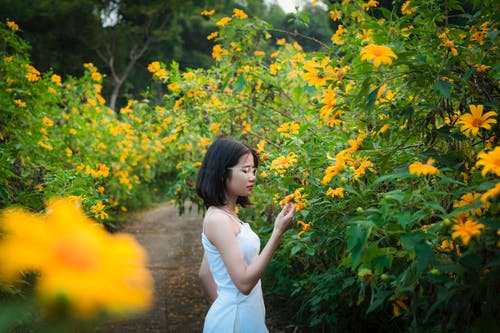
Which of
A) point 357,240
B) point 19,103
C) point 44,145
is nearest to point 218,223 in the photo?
point 357,240

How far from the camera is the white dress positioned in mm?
1538

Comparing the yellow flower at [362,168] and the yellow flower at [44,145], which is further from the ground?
the yellow flower at [362,168]

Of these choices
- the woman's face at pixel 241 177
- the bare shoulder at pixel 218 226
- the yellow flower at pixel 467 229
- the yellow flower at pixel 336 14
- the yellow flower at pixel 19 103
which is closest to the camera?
the yellow flower at pixel 467 229

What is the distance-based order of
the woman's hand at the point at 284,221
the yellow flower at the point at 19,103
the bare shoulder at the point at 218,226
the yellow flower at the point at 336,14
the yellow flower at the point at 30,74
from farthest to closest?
the yellow flower at the point at 30,74
the yellow flower at the point at 19,103
the yellow flower at the point at 336,14
the bare shoulder at the point at 218,226
the woman's hand at the point at 284,221

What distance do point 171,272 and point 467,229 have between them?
3.73 m

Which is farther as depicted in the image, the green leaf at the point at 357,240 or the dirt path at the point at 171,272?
the dirt path at the point at 171,272

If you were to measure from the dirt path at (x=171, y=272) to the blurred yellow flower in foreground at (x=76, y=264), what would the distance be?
275 centimetres

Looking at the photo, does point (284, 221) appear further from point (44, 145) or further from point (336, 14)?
point (44, 145)

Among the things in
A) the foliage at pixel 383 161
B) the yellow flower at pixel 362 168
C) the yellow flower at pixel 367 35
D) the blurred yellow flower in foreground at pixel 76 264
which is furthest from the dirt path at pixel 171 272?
the blurred yellow flower in foreground at pixel 76 264

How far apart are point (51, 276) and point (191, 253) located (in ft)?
15.2

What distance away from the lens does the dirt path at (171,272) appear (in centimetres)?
302

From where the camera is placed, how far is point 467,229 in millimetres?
847

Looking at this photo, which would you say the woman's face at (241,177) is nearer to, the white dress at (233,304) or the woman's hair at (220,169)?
the woman's hair at (220,169)

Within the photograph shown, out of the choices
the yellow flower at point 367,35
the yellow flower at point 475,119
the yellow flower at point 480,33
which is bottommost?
the yellow flower at point 475,119
